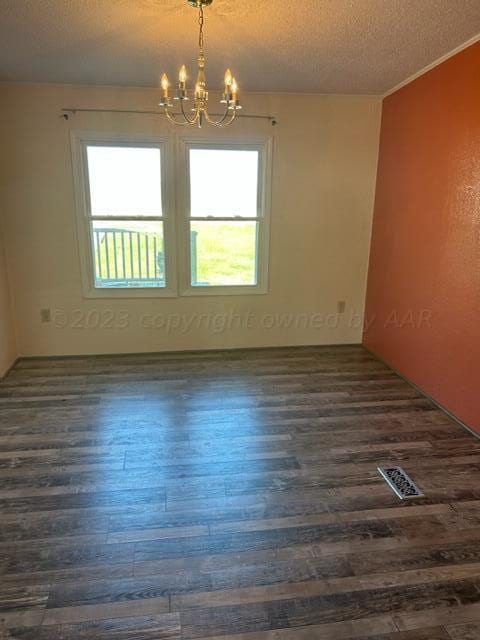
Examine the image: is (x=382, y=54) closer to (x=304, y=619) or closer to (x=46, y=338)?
(x=304, y=619)

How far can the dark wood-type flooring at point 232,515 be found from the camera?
1.51 meters

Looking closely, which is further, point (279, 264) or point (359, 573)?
point (279, 264)

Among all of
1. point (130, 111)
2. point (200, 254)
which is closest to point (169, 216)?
point (200, 254)

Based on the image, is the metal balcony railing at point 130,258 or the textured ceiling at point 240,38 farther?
the metal balcony railing at point 130,258

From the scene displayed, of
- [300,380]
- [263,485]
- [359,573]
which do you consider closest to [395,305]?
[300,380]

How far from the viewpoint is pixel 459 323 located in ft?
9.32

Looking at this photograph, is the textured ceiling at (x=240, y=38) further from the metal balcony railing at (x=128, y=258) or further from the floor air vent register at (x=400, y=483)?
the floor air vent register at (x=400, y=483)

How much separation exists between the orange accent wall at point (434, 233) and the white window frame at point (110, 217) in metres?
2.06

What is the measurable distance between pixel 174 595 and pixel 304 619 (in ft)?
1.64

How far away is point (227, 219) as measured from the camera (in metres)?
3.99

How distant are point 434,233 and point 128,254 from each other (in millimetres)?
2721

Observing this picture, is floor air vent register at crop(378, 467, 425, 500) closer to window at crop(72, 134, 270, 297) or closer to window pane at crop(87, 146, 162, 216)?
window at crop(72, 134, 270, 297)

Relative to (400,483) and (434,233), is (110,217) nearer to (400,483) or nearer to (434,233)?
(434,233)

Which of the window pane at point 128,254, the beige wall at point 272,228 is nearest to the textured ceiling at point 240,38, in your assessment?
the beige wall at point 272,228
